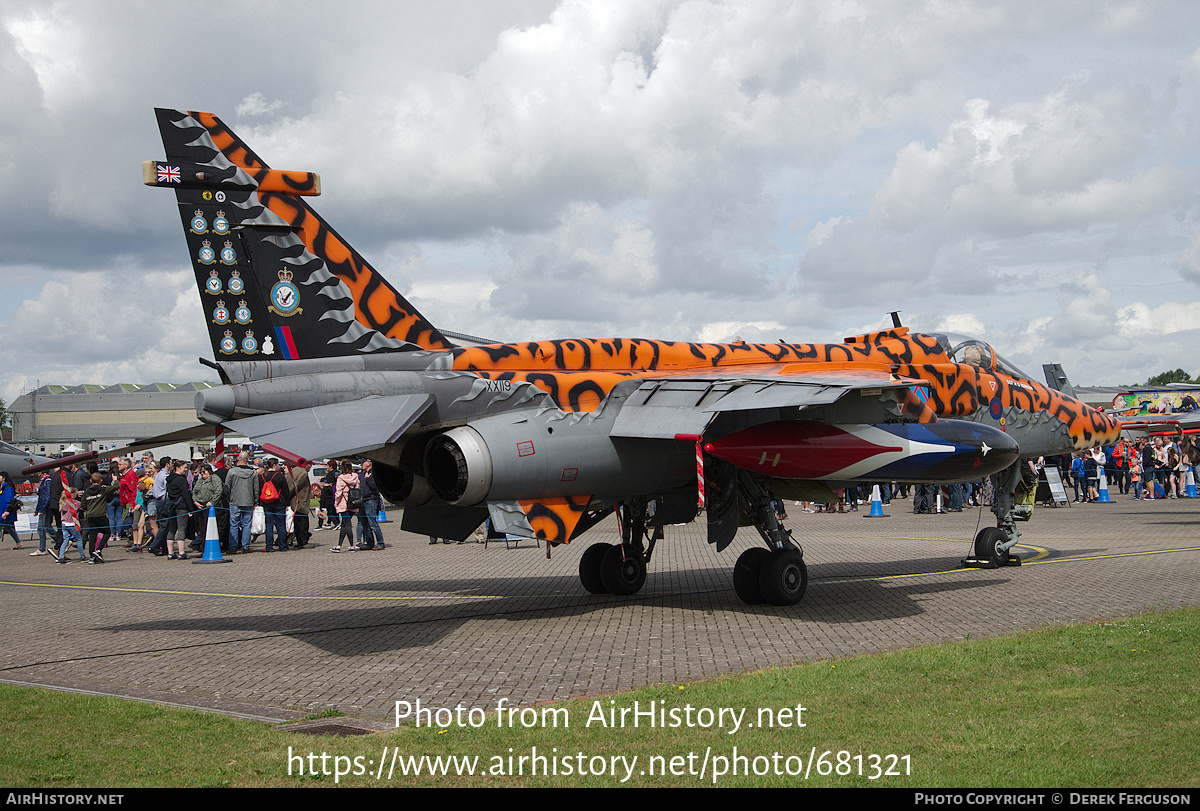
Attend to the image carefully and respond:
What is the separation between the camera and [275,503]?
71.2ft

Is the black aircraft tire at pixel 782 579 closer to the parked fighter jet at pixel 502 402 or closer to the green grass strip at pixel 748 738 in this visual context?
the parked fighter jet at pixel 502 402

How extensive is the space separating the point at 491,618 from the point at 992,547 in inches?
307

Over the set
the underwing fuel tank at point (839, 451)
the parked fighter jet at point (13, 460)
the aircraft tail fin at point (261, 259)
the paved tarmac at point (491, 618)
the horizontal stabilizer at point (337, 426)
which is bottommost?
the paved tarmac at point (491, 618)

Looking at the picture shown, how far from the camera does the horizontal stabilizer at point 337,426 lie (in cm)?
837

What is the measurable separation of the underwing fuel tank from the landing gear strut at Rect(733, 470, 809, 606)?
32.7 inches

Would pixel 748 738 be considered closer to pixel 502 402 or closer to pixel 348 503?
pixel 502 402

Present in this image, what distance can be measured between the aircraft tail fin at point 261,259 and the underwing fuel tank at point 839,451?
422 centimetres

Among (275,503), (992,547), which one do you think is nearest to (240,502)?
(275,503)

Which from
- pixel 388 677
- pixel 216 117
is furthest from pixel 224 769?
pixel 216 117

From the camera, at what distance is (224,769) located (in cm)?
521

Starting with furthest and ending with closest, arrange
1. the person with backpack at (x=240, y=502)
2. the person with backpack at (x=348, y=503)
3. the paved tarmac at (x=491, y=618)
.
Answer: the person with backpack at (x=348, y=503) → the person with backpack at (x=240, y=502) → the paved tarmac at (x=491, y=618)

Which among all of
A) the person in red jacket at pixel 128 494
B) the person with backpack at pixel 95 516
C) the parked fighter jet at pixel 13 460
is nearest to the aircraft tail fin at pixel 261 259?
the person with backpack at pixel 95 516
